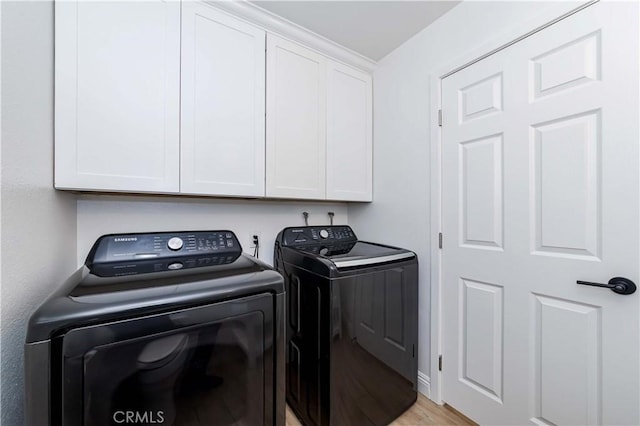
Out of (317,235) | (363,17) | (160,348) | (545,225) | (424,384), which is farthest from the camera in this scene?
(317,235)

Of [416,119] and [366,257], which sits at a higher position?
[416,119]

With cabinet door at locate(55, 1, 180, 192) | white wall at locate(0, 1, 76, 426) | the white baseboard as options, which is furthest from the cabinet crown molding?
the white baseboard

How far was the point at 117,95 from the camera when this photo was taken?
1.18 metres

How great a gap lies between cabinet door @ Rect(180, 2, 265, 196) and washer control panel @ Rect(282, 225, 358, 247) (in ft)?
1.33

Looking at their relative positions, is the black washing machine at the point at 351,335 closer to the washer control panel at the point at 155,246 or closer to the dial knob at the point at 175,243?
the washer control panel at the point at 155,246

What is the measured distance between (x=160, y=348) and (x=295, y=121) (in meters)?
1.42

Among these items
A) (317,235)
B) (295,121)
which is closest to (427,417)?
(317,235)

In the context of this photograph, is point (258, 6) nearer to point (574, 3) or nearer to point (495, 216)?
point (574, 3)

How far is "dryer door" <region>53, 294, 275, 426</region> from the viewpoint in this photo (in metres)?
0.68

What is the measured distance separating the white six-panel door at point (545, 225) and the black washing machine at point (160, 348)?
1145 millimetres

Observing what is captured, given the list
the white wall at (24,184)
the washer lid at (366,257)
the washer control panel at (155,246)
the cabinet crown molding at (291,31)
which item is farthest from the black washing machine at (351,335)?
the cabinet crown molding at (291,31)

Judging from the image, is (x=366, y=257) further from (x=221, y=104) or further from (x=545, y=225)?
(x=221, y=104)

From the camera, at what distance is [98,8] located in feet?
3.74

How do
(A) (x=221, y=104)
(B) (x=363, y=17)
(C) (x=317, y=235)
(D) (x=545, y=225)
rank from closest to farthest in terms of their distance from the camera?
1. (D) (x=545, y=225)
2. (A) (x=221, y=104)
3. (B) (x=363, y=17)
4. (C) (x=317, y=235)
